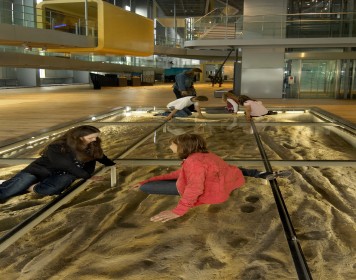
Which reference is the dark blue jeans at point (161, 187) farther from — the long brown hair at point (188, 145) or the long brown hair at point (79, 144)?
the long brown hair at point (79, 144)

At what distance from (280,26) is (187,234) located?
1511 centimetres

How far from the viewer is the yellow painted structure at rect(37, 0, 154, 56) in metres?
15.8

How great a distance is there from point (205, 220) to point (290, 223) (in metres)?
0.74

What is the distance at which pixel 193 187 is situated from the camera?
3334 millimetres

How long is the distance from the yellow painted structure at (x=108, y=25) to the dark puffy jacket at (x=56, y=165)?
12.4m

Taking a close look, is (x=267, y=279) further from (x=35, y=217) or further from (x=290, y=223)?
(x=35, y=217)

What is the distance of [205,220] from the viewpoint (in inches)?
136

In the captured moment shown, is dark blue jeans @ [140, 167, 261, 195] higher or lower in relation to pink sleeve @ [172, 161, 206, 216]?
lower

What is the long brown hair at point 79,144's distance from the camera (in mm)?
3785

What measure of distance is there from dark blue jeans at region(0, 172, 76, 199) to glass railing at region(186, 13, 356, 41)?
14.2 meters

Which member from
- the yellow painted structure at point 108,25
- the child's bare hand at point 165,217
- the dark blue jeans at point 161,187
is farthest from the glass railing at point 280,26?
the child's bare hand at point 165,217

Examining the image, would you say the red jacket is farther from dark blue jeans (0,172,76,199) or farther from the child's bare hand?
dark blue jeans (0,172,76,199)

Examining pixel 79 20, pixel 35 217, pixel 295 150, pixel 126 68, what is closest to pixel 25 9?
pixel 79 20

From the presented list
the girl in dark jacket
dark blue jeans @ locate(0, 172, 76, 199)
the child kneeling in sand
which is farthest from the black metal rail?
dark blue jeans @ locate(0, 172, 76, 199)
